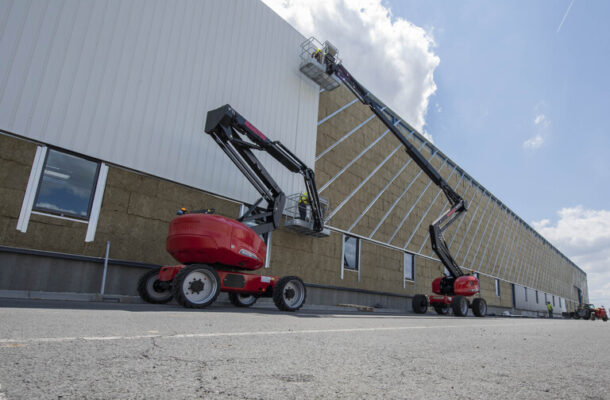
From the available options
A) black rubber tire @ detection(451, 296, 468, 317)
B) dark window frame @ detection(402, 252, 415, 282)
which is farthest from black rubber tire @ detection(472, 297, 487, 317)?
dark window frame @ detection(402, 252, 415, 282)

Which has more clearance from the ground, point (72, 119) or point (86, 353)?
point (72, 119)

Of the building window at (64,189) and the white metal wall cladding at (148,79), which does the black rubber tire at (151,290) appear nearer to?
the building window at (64,189)

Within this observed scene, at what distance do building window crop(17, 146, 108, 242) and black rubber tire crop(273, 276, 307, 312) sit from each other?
5665 millimetres

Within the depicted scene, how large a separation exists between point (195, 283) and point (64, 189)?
17.9 ft

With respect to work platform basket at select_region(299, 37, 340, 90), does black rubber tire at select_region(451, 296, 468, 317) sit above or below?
below

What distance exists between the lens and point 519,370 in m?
2.84

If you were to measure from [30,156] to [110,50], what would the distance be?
4.06 meters

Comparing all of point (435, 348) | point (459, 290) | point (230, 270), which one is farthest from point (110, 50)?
point (459, 290)

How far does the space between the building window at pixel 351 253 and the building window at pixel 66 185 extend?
39.2 ft

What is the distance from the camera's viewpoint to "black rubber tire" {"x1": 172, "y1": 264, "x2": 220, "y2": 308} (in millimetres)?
7262

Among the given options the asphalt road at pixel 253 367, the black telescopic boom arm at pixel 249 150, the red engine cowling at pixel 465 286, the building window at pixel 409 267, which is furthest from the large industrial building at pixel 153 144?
the asphalt road at pixel 253 367

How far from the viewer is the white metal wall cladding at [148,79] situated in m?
9.66

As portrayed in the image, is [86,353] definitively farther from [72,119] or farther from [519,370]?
[72,119]

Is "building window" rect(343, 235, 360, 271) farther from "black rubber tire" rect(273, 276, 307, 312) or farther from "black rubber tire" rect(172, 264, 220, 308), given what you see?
"black rubber tire" rect(172, 264, 220, 308)
